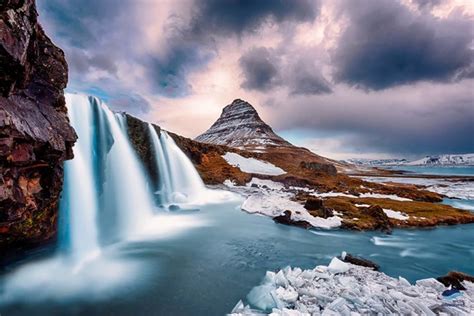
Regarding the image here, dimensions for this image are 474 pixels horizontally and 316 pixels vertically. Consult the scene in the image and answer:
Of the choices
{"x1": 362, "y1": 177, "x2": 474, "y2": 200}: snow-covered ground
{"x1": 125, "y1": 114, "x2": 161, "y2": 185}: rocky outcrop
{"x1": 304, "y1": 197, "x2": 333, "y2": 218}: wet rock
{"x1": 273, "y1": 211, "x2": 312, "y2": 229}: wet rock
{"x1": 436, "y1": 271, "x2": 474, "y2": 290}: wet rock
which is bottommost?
{"x1": 362, "y1": 177, "x2": 474, "y2": 200}: snow-covered ground

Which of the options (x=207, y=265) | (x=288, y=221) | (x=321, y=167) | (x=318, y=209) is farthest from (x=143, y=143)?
(x=321, y=167)

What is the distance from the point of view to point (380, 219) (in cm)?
2269

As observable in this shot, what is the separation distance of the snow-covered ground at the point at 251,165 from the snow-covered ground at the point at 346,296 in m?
51.0

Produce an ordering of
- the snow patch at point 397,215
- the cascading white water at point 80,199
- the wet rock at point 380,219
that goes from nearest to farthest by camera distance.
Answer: the cascading white water at point 80,199, the wet rock at point 380,219, the snow patch at point 397,215

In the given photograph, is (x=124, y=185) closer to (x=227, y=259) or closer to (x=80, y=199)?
(x=80, y=199)

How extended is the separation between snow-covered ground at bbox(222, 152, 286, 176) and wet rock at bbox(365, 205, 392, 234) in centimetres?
3816

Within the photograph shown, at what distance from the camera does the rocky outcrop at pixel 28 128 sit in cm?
917

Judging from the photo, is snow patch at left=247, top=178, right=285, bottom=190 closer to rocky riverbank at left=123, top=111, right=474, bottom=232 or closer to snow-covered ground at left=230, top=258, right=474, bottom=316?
rocky riverbank at left=123, top=111, right=474, bottom=232

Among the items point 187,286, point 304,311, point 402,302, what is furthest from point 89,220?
point 402,302

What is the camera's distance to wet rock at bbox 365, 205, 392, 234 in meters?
21.5

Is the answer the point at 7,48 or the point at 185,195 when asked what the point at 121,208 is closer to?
the point at 185,195

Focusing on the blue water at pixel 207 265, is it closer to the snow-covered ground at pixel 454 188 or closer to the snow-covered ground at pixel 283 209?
the snow-covered ground at pixel 283 209

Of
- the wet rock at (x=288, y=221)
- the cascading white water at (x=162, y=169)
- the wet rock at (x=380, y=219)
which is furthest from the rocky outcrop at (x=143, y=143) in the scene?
the wet rock at (x=380, y=219)

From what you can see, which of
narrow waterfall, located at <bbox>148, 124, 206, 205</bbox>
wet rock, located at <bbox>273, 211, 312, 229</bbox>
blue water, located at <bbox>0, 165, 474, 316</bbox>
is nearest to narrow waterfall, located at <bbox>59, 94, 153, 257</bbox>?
blue water, located at <bbox>0, 165, 474, 316</bbox>
